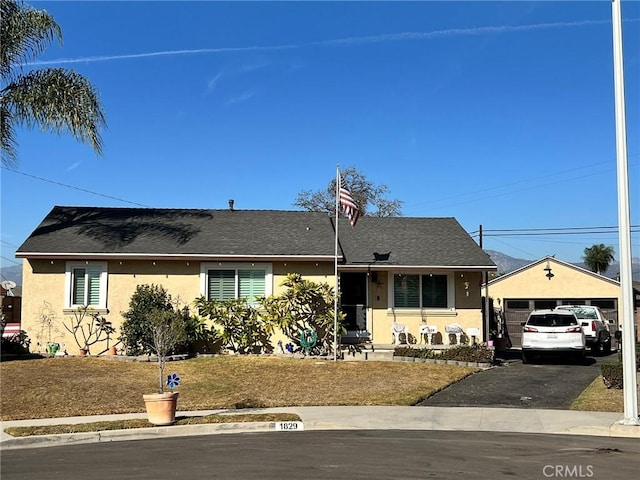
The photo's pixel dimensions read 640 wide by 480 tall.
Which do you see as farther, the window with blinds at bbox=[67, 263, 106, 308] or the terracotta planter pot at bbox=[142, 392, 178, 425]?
the window with blinds at bbox=[67, 263, 106, 308]

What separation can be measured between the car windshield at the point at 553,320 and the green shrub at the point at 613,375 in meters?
4.39

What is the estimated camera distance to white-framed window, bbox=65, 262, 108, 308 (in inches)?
764

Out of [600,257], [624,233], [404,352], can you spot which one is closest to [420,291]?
[404,352]

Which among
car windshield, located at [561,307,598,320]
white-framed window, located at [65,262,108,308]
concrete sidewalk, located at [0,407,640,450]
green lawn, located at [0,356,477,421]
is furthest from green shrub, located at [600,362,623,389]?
white-framed window, located at [65,262,108,308]

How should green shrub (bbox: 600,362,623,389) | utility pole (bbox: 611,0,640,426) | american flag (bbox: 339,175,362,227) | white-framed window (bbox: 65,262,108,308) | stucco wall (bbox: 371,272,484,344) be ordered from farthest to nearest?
1. stucco wall (bbox: 371,272,484,344)
2. white-framed window (bbox: 65,262,108,308)
3. american flag (bbox: 339,175,362,227)
4. green shrub (bbox: 600,362,623,389)
5. utility pole (bbox: 611,0,640,426)

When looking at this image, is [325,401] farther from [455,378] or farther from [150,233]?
[150,233]

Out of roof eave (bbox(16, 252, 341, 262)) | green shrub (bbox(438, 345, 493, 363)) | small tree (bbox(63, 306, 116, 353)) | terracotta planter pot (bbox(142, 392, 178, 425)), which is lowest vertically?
terracotta planter pot (bbox(142, 392, 178, 425))

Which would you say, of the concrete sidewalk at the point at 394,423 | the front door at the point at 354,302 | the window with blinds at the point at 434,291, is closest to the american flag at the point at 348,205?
the front door at the point at 354,302

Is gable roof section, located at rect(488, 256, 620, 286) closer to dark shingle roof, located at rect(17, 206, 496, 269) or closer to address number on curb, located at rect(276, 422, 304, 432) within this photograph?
dark shingle roof, located at rect(17, 206, 496, 269)

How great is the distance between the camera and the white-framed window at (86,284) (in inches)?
764

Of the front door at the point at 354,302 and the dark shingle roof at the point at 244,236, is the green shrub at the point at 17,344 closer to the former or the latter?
the dark shingle roof at the point at 244,236

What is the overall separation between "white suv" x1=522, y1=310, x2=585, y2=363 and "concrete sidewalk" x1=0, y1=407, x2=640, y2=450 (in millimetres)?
6642

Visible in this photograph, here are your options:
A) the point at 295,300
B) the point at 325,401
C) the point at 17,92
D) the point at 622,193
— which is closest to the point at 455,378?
the point at 325,401

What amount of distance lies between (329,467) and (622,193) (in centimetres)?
695
